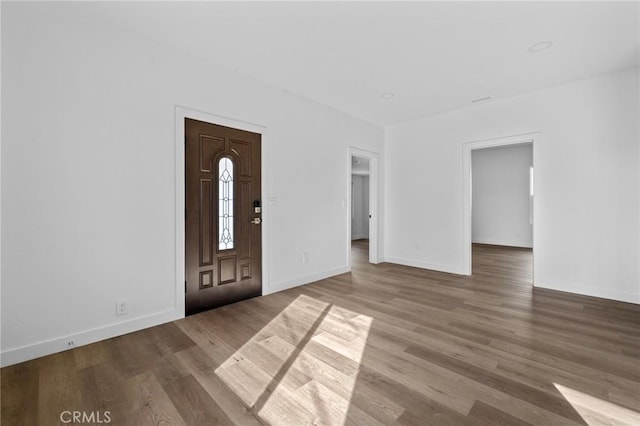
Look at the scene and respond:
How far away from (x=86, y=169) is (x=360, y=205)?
8587 mm

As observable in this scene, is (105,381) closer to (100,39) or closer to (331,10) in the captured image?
(100,39)

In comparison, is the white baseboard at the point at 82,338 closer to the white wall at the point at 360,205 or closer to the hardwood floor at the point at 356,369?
the hardwood floor at the point at 356,369

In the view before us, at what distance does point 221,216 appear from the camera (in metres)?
3.32

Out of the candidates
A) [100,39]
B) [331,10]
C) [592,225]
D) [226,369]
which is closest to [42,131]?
[100,39]

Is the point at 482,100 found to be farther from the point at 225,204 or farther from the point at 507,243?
the point at 507,243

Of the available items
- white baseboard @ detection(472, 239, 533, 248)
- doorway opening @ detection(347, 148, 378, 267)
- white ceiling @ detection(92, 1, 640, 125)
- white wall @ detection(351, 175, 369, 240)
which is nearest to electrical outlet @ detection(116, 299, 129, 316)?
white ceiling @ detection(92, 1, 640, 125)

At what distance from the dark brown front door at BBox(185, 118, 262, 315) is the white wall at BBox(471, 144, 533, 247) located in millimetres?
7443

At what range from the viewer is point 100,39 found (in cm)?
250

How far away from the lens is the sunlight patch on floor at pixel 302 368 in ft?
5.39

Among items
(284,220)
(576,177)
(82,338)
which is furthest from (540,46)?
(82,338)

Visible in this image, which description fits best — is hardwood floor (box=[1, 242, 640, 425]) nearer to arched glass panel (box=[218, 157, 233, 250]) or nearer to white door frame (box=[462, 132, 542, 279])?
arched glass panel (box=[218, 157, 233, 250])

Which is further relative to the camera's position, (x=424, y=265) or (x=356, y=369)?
(x=424, y=265)

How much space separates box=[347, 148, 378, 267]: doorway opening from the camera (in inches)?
210

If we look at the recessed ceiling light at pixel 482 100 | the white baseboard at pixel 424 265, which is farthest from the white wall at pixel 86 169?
the white baseboard at pixel 424 265
